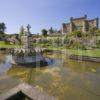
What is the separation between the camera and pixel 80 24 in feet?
205

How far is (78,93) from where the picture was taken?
24.1 feet

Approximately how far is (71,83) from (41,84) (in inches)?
78.3

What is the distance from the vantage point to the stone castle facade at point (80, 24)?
58.6m

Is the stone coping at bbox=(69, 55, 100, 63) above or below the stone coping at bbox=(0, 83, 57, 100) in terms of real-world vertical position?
below

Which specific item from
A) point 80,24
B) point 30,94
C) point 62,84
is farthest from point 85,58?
point 80,24

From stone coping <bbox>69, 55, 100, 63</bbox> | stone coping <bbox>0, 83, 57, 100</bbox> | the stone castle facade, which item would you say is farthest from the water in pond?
the stone castle facade

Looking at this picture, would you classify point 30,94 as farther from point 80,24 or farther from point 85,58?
point 80,24

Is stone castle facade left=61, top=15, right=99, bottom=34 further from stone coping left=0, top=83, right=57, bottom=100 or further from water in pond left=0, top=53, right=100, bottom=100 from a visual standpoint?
stone coping left=0, top=83, right=57, bottom=100

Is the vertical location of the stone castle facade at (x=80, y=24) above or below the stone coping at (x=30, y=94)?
above

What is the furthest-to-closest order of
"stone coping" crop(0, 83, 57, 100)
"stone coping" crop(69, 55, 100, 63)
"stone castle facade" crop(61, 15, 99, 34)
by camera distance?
"stone castle facade" crop(61, 15, 99, 34)
"stone coping" crop(69, 55, 100, 63)
"stone coping" crop(0, 83, 57, 100)

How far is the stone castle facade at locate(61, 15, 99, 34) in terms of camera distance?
58.6m

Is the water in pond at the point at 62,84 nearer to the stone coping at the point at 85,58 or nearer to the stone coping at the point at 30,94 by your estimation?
the stone coping at the point at 30,94

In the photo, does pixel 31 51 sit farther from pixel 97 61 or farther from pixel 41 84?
pixel 97 61

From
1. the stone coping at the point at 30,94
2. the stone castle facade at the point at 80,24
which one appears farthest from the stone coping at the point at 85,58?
the stone castle facade at the point at 80,24
